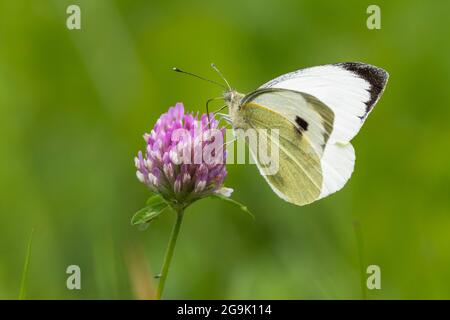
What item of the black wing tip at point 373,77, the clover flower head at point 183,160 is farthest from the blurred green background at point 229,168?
the black wing tip at point 373,77

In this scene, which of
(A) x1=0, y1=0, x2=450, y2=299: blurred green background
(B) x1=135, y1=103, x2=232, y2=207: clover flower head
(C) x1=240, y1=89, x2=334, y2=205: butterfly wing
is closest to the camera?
(B) x1=135, y1=103, x2=232, y2=207: clover flower head

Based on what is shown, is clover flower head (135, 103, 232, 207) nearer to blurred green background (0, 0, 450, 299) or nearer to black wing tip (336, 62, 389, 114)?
blurred green background (0, 0, 450, 299)

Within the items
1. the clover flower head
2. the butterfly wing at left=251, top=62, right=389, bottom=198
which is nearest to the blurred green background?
the butterfly wing at left=251, top=62, right=389, bottom=198

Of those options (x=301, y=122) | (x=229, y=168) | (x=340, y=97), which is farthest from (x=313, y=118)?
(x=229, y=168)

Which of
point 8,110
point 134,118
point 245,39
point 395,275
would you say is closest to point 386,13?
point 245,39

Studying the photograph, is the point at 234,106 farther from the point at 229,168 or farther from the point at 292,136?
the point at 229,168

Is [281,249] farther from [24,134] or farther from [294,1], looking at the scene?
[294,1]
